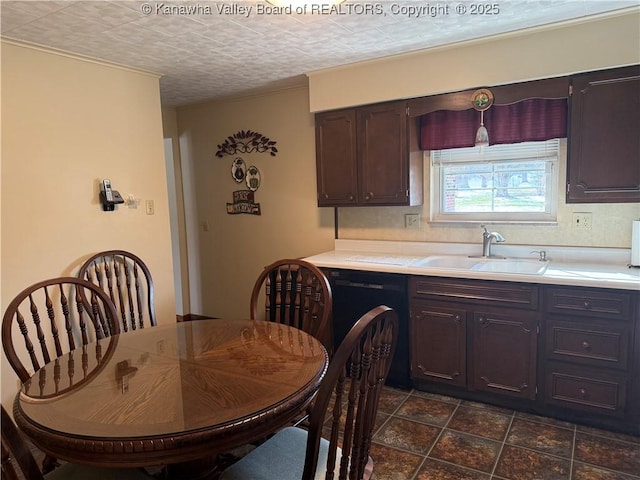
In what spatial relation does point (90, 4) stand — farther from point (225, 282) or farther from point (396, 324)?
point (225, 282)

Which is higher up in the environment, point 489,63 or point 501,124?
point 489,63

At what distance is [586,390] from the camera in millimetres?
2430

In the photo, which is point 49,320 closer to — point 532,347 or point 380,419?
point 380,419

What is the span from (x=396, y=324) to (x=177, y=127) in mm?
3957

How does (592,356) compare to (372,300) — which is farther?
(372,300)

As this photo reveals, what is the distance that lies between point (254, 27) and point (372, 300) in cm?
182

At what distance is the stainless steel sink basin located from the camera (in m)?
2.74

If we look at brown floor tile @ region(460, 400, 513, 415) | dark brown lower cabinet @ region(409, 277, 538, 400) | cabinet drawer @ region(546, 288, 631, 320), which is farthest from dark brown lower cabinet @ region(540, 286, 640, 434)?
brown floor tile @ region(460, 400, 513, 415)

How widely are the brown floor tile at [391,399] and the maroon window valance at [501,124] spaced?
1.72m

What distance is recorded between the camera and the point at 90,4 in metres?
2.06

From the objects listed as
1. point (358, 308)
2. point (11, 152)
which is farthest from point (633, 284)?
point (11, 152)

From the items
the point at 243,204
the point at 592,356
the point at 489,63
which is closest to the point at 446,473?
the point at 592,356

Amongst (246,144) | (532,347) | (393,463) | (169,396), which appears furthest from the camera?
(246,144)

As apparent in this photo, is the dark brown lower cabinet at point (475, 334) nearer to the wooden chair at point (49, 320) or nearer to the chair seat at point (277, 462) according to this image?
the chair seat at point (277, 462)
